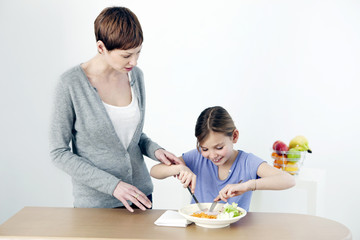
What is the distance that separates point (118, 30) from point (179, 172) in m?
0.68

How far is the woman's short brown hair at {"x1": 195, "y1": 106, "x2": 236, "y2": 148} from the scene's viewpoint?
82.2 inches

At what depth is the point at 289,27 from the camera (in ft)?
11.8

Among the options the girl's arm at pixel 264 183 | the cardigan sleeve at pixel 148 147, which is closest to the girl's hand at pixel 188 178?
the girl's arm at pixel 264 183

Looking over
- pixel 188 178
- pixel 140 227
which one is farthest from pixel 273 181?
pixel 140 227

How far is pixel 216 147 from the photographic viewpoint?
208 cm

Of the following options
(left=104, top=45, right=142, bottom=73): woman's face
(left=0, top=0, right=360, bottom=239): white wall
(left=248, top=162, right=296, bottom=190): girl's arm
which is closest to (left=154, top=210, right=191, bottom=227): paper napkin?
(left=248, top=162, right=296, bottom=190): girl's arm

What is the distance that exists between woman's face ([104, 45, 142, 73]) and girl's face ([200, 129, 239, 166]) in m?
0.49

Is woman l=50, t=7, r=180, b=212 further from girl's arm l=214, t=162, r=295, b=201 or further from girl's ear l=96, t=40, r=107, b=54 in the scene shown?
girl's arm l=214, t=162, r=295, b=201

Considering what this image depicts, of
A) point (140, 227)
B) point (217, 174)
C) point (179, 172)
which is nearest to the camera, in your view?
point (140, 227)

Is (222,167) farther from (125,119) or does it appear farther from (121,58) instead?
(121,58)
